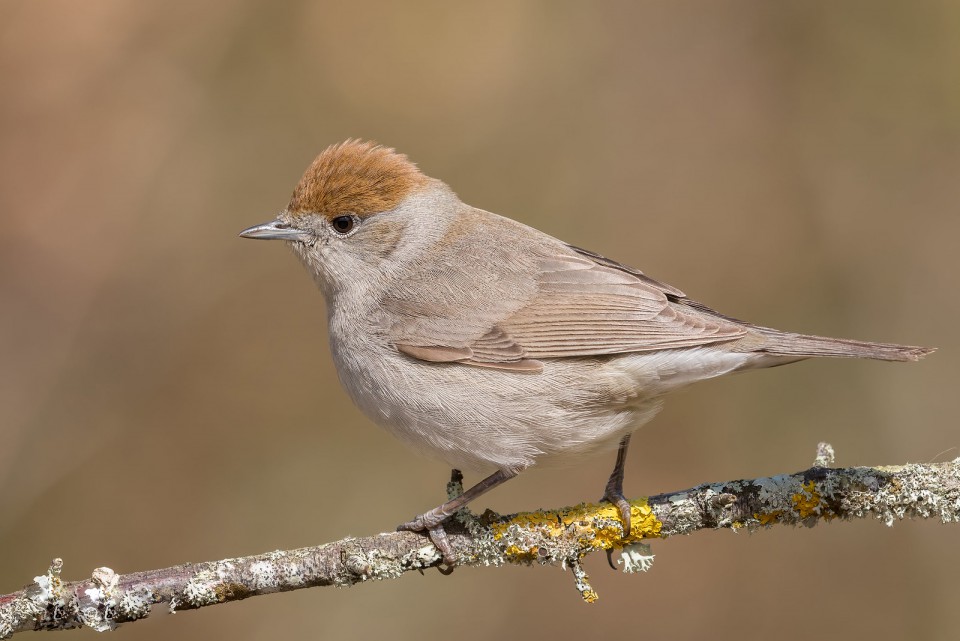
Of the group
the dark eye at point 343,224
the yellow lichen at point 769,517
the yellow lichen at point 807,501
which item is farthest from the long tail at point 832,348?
the dark eye at point 343,224

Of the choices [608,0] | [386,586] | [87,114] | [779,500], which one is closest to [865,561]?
[779,500]

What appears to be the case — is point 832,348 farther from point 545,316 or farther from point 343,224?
point 343,224

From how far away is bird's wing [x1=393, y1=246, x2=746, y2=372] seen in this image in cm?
435

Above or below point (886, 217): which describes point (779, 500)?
below

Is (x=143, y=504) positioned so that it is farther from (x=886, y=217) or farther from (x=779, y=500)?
(x=886, y=217)

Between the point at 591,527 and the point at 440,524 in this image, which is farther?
the point at 440,524

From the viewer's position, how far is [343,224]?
201 inches

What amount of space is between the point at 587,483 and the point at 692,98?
314cm

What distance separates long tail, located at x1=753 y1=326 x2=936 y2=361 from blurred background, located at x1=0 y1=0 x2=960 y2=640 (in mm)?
2202

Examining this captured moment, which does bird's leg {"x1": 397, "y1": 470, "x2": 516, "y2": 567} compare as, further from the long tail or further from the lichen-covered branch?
the long tail

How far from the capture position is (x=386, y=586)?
251 inches

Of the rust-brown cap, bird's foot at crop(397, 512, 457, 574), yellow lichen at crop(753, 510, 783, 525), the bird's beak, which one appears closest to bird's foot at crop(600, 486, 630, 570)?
yellow lichen at crop(753, 510, 783, 525)

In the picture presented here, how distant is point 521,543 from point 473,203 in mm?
3668

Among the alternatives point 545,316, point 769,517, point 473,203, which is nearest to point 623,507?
point 769,517
